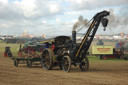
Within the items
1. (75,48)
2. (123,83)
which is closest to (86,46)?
(75,48)

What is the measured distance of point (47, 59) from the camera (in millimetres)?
13875

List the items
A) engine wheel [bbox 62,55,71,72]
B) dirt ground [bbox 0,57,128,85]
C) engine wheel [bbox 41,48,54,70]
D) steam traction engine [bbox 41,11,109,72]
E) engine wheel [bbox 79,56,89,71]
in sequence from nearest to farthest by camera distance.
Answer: dirt ground [bbox 0,57,128,85]
steam traction engine [bbox 41,11,109,72]
engine wheel [bbox 62,55,71,72]
engine wheel [bbox 79,56,89,71]
engine wheel [bbox 41,48,54,70]

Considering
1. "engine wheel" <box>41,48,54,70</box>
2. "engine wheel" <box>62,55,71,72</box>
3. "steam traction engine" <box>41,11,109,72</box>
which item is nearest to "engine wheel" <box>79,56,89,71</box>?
"steam traction engine" <box>41,11,109,72</box>

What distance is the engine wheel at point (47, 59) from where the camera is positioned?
13.2 m

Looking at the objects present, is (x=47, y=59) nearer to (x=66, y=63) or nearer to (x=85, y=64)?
(x=66, y=63)

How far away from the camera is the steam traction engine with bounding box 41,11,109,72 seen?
1198 cm

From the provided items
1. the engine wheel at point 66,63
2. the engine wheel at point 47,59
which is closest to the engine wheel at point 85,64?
the engine wheel at point 66,63

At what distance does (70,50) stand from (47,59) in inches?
85.5

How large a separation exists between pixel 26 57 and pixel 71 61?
15.0 ft

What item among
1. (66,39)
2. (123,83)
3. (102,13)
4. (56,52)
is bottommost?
(123,83)

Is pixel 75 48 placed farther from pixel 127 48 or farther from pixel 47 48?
pixel 127 48

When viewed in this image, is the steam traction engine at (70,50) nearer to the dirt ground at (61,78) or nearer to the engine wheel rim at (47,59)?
the engine wheel rim at (47,59)

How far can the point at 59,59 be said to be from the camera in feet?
44.2

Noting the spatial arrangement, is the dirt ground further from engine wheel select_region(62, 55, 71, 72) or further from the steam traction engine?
the steam traction engine
